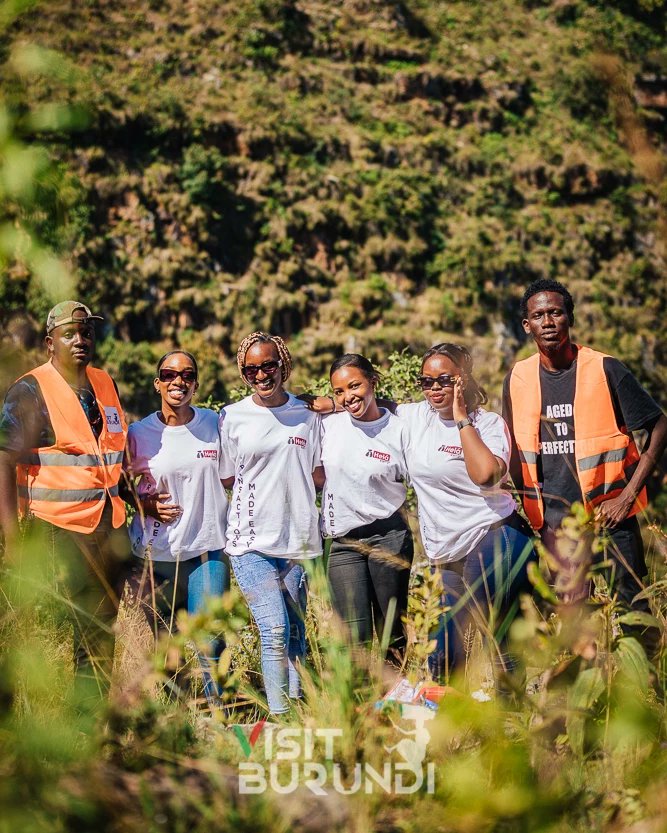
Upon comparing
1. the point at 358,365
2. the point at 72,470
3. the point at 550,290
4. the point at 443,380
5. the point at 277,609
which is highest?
the point at 550,290

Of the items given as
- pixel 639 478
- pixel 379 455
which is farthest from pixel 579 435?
pixel 379 455

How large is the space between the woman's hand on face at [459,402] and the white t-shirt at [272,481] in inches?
31.4

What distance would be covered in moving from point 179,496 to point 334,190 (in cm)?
2480

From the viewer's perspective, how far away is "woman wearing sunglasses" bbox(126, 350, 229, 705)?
151 inches

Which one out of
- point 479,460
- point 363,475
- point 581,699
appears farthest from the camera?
point 363,475

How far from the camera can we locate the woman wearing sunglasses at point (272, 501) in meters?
3.71

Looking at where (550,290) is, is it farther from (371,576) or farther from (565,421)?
(371,576)

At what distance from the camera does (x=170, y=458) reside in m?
3.93

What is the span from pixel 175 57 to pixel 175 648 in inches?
1228

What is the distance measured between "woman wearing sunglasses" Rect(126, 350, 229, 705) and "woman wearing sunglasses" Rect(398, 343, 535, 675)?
103cm

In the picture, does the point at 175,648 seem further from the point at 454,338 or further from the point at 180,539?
the point at 454,338

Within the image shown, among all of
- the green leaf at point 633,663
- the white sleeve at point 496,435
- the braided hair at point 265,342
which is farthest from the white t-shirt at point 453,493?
the green leaf at point 633,663

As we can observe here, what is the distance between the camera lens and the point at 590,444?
3713mm

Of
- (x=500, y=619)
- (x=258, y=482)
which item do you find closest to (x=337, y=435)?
(x=258, y=482)
